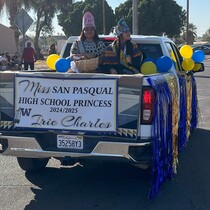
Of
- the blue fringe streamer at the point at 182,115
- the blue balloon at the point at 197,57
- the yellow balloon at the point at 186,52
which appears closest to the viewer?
the blue fringe streamer at the point at 182,115

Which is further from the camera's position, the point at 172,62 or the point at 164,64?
the point at 172,62

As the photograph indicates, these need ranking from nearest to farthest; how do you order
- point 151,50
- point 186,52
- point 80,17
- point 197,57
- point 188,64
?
point 151,50 → point 188,64 → point 186,52 → point 197,57 → point 80,17

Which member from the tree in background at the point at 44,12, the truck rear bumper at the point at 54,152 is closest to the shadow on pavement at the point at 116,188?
the truck rear bumper at the point at 54,152

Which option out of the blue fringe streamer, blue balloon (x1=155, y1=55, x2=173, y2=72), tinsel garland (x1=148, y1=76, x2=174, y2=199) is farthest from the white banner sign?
the blue fringe streamer

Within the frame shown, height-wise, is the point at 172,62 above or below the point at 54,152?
above

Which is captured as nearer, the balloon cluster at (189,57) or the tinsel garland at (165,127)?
the tinsel garland at (165,127)

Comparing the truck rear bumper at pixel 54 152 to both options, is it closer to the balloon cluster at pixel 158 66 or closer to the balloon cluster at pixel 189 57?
the balloon cluster at pixel 158 66

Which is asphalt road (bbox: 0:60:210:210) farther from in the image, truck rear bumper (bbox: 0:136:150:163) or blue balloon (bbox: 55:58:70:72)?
blue balloon (bbox: 55:58:70:72)

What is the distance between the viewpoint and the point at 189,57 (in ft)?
28.3

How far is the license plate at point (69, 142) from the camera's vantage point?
206 inches

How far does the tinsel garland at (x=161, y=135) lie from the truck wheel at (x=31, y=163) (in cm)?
178

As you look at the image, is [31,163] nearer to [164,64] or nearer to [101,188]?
[101,188]

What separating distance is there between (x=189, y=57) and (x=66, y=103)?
13.2 ft

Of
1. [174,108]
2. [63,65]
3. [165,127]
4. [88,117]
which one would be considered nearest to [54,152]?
[88,117]
